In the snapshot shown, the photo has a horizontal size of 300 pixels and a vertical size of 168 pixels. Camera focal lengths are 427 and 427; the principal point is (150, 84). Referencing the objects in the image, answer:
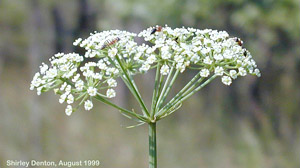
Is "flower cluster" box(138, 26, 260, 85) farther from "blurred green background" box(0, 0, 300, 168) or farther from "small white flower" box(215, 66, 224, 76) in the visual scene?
"blurred green background" box(0, 0, 300, 168)

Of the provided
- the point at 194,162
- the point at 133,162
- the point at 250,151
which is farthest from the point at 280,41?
the point at 133,162

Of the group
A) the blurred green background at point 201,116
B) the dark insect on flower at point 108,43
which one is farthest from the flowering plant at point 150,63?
the blurred green background at point 201,116

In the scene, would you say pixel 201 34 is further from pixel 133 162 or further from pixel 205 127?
pixel 205 127

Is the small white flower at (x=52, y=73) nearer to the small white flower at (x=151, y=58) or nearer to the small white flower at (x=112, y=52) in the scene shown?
the small white flower at (x=112, y=52)

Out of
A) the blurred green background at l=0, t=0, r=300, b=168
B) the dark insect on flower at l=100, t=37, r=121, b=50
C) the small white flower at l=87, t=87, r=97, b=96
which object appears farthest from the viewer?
the blurred green background at l=0, t=0, r=300, b=168

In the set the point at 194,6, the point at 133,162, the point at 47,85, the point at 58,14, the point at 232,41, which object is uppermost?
the point at 58,14

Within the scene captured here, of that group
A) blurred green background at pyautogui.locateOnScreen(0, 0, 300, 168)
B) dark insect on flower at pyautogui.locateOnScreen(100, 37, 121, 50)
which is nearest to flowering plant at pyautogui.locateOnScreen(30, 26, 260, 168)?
dark insect on flower at pyautogui.locateOnScreen(100, 37, 121, 50)
